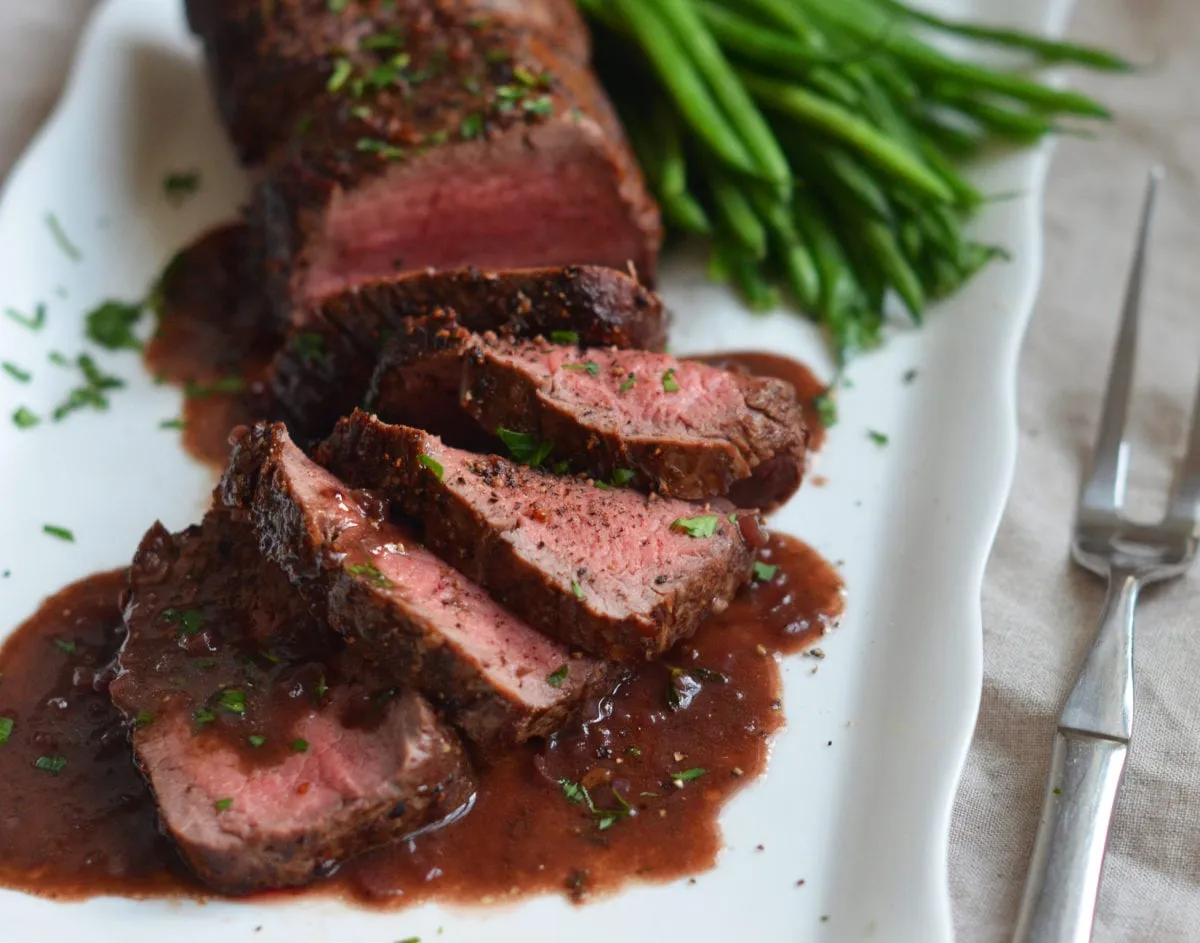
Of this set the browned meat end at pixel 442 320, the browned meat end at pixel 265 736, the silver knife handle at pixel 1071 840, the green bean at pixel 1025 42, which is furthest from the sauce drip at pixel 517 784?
the green bean at pixel 1025 42

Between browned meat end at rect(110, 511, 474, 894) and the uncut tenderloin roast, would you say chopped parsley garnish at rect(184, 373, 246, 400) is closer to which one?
the uncut tenderloin roast

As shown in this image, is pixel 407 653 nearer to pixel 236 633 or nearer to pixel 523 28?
pixel 236 633

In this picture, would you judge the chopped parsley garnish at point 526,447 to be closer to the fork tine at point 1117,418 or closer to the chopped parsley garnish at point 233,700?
the chopped parsley garnish at point 233,700

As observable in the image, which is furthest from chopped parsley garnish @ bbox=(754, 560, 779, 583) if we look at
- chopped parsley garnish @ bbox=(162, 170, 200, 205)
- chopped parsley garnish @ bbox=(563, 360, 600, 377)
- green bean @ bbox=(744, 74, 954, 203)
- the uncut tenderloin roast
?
chopped parsley garnish @ bbox=(162, 170, 200, 205)

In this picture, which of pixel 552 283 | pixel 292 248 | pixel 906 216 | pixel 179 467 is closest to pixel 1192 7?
pixel 906 216

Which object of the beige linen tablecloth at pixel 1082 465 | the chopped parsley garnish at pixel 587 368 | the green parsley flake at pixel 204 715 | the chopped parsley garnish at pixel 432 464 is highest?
the chopped parsley garnish at pixel 432 464

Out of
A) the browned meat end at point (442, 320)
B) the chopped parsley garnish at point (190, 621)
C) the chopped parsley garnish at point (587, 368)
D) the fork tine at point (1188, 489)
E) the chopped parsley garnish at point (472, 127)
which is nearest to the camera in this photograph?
the chopped parsley garnish at point (190, 621)
